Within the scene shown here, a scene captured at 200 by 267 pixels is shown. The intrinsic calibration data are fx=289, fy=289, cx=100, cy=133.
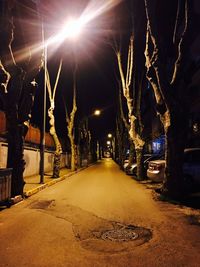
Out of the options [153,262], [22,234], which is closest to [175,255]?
[153,262]

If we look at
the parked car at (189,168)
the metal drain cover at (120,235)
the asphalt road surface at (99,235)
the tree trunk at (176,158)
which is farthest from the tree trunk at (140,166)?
the metal drain cover at (120,235)

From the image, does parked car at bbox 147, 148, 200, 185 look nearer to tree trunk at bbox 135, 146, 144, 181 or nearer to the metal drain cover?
tree trunk at bbox 135, 146, 144, 181

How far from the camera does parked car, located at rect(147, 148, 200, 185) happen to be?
13461mm

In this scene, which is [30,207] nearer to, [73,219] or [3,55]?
[73,219]

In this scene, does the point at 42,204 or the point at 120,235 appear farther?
the point at 42,204

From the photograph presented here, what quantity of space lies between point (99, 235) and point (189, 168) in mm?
8230

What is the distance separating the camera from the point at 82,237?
20.9 ft

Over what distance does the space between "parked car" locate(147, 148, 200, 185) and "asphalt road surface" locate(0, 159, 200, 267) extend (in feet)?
11.4

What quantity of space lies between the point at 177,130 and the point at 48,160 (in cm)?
2188

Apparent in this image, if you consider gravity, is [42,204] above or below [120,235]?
above

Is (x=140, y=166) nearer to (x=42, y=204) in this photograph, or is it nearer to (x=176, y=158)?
(x=176, y=158)

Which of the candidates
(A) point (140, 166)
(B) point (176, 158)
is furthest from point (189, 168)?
(A) point (140, 166)

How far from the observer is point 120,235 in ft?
21.2

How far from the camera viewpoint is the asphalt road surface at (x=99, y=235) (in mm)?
4984
